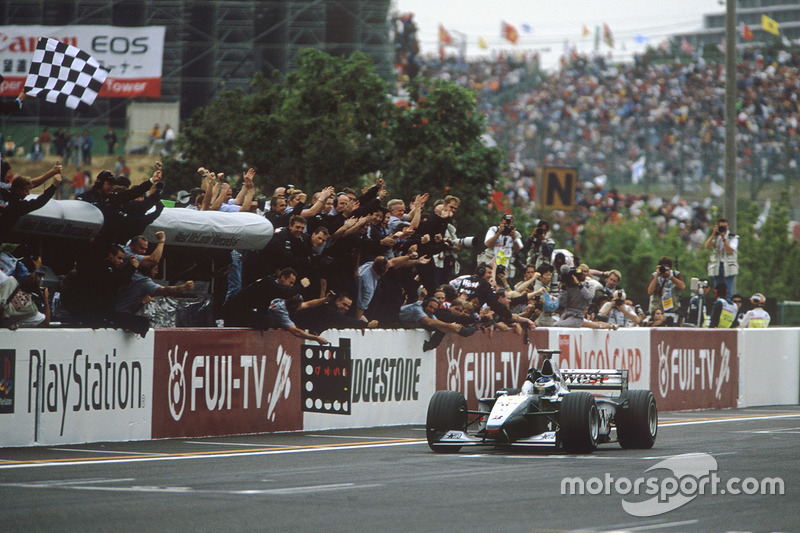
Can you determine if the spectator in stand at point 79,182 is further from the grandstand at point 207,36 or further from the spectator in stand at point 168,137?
the grandstand at point 207,36

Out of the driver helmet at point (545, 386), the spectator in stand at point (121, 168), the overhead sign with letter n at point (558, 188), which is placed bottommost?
the driver helmet at point (545, 386)

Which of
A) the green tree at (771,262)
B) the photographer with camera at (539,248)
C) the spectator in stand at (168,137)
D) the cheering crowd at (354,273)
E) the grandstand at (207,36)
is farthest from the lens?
the grandstand at (207,36)

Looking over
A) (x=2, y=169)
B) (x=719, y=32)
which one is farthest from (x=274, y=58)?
(x=719, y=32)

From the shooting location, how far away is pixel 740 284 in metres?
45.1

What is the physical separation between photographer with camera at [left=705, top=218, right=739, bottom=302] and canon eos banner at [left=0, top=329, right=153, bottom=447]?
13.6 metres

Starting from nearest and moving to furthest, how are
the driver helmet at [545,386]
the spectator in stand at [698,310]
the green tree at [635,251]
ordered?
the driver helmet at [545,386]
the spectator in stand at [698,310]
the green tree at [635,251]

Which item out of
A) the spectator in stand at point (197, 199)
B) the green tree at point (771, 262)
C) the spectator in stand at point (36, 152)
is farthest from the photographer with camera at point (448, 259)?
the spectator in stand at point (36, 152)

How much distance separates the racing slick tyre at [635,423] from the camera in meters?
13.8

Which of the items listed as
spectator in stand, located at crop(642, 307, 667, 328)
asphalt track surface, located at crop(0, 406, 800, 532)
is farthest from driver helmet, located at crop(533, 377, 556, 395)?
spectator in stand, located at crop(642, 307, 667, 328)

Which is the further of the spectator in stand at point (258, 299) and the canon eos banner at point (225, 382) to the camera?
the spectator in stand at point (258, 299)

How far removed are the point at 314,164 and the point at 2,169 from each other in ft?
74.1

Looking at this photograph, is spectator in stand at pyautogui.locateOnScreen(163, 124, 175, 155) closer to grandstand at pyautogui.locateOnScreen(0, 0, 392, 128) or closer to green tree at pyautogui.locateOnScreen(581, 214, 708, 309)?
grandstand at pyautogui.locateOnScreen(0, 0, 392, 128)

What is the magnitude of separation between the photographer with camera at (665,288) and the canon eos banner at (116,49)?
110 ft

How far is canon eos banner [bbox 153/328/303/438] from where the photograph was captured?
1386cm
